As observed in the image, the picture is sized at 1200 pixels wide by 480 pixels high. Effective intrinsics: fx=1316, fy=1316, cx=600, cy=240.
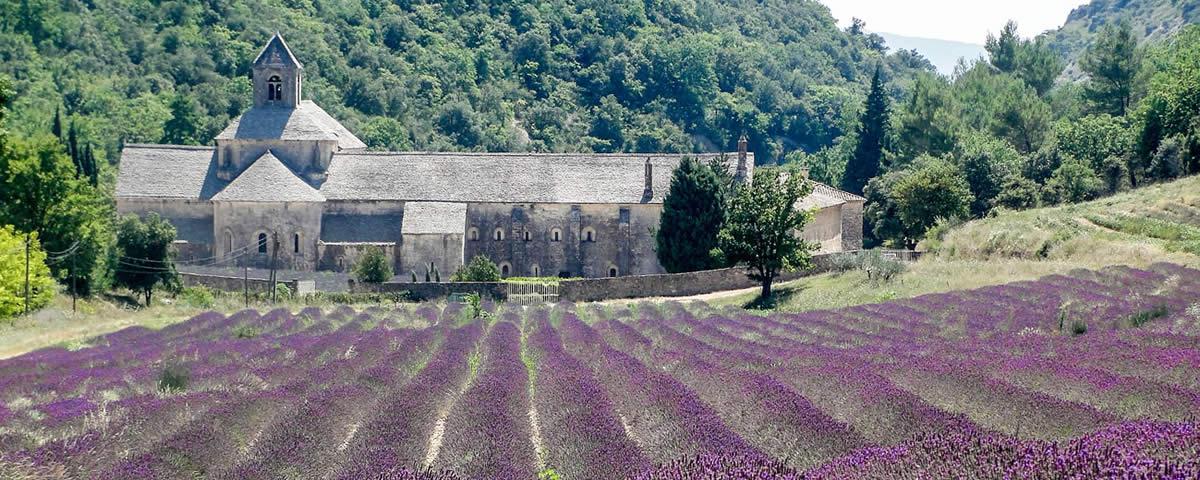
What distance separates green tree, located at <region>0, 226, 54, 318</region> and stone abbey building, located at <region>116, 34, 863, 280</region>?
1376 centimetres

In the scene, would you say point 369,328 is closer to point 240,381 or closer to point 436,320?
point 436,320

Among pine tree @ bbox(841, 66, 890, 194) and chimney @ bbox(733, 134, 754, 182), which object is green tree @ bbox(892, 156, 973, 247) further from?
pine tree @ bbox(841, 66, 890, 194)

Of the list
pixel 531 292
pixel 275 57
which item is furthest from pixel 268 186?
pixel 531 292

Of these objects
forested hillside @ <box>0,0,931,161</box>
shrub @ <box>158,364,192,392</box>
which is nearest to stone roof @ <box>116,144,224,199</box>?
forested hillside @ <box>0,0,931,161</box>

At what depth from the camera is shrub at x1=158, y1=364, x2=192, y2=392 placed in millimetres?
20172

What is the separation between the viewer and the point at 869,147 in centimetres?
8675

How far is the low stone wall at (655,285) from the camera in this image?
50.2m

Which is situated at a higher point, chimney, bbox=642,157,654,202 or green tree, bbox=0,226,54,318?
chimney, bbox=642,157,654,202

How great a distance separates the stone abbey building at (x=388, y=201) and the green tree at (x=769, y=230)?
15.0 m

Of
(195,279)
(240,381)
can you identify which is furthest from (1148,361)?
(195,279)

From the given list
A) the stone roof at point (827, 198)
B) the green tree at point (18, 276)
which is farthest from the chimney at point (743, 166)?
the green tree at point (18, 276)

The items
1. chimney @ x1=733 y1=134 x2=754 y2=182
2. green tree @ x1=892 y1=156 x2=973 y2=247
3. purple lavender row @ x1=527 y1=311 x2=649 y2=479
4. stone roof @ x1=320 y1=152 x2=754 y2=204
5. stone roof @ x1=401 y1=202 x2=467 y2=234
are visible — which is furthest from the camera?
chimney @ x1=733 y1=134 x2=754 y2=182

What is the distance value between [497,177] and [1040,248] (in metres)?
28.9

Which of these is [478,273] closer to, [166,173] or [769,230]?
[769,230]
